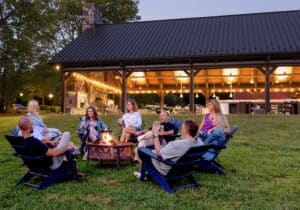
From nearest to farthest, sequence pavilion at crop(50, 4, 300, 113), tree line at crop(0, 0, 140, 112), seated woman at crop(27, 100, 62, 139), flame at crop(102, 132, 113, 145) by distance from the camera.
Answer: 1. seated woman at crop(27, 100, 62, 139)
2. flame at crop(102, 132, 113, 145)
3. pavilion at crop(50, 4, 300, 113)
4. tree line at crop(0, 0, 140, 112)

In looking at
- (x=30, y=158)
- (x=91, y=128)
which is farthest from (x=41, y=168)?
(x=91, y=128)

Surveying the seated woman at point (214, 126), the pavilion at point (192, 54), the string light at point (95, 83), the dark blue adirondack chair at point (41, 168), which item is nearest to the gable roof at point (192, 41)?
the pavilion at point (192, 54)

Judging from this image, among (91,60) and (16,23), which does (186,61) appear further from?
(16,23)

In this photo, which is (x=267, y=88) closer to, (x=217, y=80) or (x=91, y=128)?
(x=217, y=80)

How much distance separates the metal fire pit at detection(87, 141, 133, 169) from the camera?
616 cm

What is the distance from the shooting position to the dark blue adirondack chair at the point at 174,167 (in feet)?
15.5

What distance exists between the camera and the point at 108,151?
6184mm

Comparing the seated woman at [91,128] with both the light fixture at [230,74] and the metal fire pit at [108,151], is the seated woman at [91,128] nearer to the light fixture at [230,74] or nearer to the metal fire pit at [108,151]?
the metal fire pit at [108,151]

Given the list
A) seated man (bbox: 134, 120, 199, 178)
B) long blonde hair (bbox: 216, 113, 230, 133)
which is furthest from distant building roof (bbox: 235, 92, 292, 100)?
seated man (bbox: 134, 120, 199, 178)

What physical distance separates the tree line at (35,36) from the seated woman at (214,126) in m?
20.8

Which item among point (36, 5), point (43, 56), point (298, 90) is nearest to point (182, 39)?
point (298, 90)

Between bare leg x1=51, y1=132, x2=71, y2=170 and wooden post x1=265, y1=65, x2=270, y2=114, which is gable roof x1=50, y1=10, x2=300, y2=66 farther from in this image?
bare leg x1=51, y1=132, x2=71, y2=170

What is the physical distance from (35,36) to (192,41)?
12.6 meters

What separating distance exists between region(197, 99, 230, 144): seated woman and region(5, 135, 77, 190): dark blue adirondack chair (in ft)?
6.89
